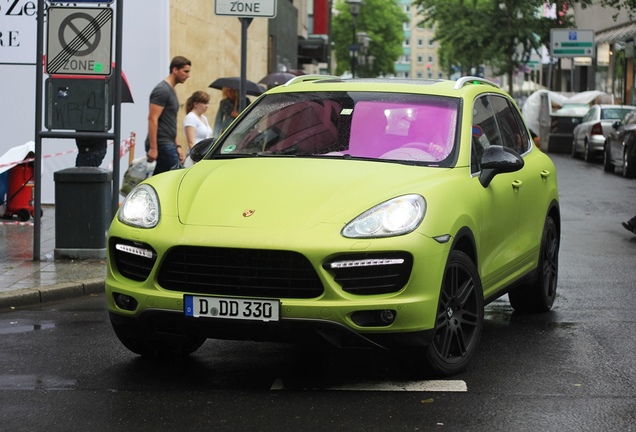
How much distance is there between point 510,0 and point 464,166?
47844 millimetres

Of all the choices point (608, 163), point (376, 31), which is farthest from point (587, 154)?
point (376, 31)

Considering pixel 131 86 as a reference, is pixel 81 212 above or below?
below

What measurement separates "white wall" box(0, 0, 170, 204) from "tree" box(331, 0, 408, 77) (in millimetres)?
90411

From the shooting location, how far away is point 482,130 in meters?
7.45

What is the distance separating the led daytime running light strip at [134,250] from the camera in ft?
20.2

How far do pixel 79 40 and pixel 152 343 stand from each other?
497 cm

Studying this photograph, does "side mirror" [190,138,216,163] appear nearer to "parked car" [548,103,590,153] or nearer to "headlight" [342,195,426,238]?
"headlight" [342,195,426,238]

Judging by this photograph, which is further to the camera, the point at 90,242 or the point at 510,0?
the point at 510,0

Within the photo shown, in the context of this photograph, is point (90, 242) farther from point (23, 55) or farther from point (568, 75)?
point (568, 75)

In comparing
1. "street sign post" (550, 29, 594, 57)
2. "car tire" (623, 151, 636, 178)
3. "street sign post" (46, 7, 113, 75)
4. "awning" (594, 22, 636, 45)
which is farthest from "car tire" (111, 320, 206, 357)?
"awning" (594, 22, 636, 45)

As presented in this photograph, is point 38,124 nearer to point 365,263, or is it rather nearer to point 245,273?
point 245,273

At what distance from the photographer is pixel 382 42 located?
4373 inches

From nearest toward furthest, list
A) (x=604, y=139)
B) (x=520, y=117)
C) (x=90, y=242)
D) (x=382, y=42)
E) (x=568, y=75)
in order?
(x=520, y=117)
(x=90, y=242)
(x=604, y=139)
(x=568, y=75)
(x=382, y=42)

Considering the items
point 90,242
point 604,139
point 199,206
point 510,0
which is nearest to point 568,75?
point 510,0
